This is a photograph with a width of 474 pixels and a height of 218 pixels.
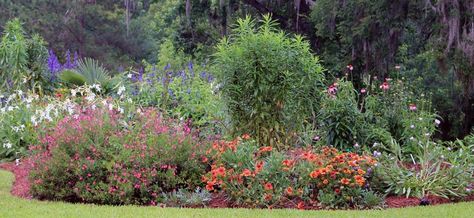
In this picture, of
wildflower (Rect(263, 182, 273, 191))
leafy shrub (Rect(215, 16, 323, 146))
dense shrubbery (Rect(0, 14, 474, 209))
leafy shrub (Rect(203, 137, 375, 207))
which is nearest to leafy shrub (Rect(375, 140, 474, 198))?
dense shrubbery (Rect(0, 14, 474, 209))

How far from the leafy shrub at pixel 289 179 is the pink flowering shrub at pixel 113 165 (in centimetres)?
42

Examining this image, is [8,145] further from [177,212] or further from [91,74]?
[177,212]

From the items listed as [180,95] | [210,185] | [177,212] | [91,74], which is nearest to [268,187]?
[210,185]

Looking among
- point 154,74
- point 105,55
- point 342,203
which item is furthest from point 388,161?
point 105,55

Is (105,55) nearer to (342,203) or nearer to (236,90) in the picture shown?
(236,90)

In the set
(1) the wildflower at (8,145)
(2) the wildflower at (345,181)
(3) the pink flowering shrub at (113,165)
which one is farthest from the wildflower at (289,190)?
(1) the wildflower at (8,145)

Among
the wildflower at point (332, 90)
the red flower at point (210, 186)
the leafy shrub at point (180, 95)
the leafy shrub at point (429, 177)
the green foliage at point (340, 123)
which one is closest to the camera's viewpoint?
the red flower at point (210, 186)

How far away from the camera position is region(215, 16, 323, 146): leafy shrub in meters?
8.42

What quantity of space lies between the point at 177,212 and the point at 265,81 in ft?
8.77

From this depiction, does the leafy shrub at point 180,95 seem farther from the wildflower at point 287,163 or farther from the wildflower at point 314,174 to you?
the wildflower at point 314,174

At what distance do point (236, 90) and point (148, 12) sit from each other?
103 ft

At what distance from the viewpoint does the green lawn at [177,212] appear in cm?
624

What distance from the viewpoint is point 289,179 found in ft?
23.2

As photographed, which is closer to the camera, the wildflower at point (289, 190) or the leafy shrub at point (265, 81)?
the wildflower at point (289, 190)
